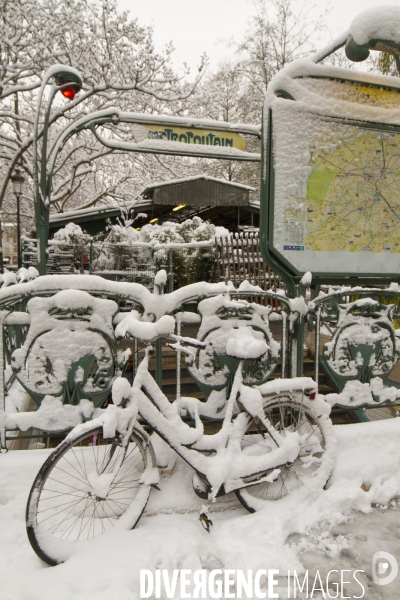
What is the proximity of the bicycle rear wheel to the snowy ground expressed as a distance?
12cm

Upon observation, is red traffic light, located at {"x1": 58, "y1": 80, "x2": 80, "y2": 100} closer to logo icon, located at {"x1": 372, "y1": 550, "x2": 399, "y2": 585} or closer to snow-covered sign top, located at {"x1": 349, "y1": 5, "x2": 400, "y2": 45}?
snow-covered sign top, located at {"x1": 349, "y1": 5, "x2": 400, "y2": 45}

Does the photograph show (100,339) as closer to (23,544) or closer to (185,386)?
(23,544)

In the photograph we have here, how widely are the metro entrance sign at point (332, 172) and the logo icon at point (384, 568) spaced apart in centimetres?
209

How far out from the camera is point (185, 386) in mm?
5402

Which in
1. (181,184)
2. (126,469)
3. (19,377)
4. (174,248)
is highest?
(181,184)

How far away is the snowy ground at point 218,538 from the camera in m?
2.18

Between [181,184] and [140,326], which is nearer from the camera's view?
[140,326]

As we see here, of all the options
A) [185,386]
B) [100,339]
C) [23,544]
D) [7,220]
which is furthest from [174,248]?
[7,220]

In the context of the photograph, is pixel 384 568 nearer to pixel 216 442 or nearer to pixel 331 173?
pixel 216 442

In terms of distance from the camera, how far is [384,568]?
2.37 metres

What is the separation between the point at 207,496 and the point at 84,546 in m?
0.78

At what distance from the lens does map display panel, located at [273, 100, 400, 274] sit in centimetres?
360

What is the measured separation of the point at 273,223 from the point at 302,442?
5.74 ft

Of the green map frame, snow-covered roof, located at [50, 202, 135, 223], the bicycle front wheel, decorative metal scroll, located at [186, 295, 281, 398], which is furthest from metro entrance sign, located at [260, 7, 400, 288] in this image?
snow-covered roof, located at [50, 202, 135, 223]
